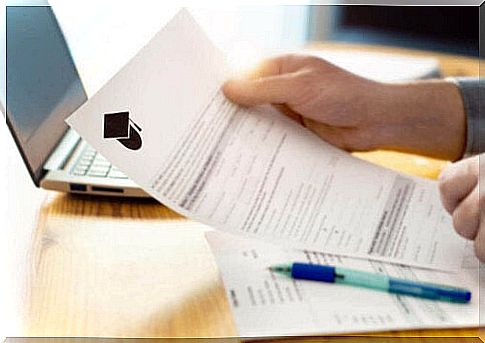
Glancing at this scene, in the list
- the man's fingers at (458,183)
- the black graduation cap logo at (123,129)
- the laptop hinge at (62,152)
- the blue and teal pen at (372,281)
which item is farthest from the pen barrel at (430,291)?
the laptop hinge at (62,152)

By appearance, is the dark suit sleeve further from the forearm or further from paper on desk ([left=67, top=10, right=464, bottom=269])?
paper on desk ([left=67, top=10, right=464, bottom=269])

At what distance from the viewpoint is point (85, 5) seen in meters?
1.51

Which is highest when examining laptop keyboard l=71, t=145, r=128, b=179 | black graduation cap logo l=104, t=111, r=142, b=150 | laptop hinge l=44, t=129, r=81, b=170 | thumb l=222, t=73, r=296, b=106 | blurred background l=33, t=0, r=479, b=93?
black graduation cap logo l=104, t=111, r=142, b=150

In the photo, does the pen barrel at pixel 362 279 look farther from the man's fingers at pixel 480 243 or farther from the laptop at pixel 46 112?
the laptop at pixel 46 112

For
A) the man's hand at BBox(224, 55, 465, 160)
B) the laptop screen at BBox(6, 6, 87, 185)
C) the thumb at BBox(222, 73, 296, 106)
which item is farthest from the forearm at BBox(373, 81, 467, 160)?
the laptop screen at BBox(6, 6, 87, 185)

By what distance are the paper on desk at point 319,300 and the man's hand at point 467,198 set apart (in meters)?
0.03

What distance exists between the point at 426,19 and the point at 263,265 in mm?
2051

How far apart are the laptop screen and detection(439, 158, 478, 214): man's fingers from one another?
1.12 ft

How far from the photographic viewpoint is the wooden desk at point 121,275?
0.62 metres

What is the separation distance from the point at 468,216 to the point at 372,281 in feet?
0.38

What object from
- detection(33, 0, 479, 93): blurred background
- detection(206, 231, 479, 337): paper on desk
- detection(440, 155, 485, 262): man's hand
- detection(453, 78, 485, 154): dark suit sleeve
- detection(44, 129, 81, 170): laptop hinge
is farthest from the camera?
detection(33, 0, 479, 93): blurred background

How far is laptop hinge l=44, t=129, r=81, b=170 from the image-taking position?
2.70ft

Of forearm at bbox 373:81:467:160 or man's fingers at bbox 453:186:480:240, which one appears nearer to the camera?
man's fingers at bbox 453:186:480:240

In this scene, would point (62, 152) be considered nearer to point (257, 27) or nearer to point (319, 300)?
point (319, 300)
